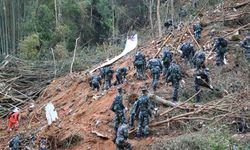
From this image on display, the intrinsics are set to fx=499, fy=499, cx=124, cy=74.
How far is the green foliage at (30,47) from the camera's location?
88.4ft

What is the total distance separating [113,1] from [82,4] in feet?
13.4

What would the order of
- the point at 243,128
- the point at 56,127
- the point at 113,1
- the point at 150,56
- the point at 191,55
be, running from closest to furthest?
the point at 243,128
the point at 56,127
the point at 191,55
the point at 150,56
the point at 113,1

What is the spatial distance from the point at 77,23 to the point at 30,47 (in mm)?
5566

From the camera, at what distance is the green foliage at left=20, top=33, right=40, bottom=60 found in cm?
2695

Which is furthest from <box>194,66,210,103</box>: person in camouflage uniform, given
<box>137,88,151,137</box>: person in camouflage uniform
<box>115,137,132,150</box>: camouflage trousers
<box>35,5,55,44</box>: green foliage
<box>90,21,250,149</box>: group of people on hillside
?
<box>35,5,55,44</box>: green foliage

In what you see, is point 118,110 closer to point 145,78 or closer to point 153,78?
point 153,78

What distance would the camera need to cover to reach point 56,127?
14.4 meters

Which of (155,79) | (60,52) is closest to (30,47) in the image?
(60,52)

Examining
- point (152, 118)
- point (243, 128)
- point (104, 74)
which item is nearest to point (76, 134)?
point (152, 118)

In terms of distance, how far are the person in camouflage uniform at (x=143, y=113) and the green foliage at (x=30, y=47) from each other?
15.5m

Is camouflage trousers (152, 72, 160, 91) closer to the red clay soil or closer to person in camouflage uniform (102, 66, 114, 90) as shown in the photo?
the red clay soil

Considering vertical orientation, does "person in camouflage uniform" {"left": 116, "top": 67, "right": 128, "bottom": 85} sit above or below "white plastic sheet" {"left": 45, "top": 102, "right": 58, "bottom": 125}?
above

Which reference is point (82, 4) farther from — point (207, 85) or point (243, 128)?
point (243, 128)

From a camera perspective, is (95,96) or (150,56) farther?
(150,56)
